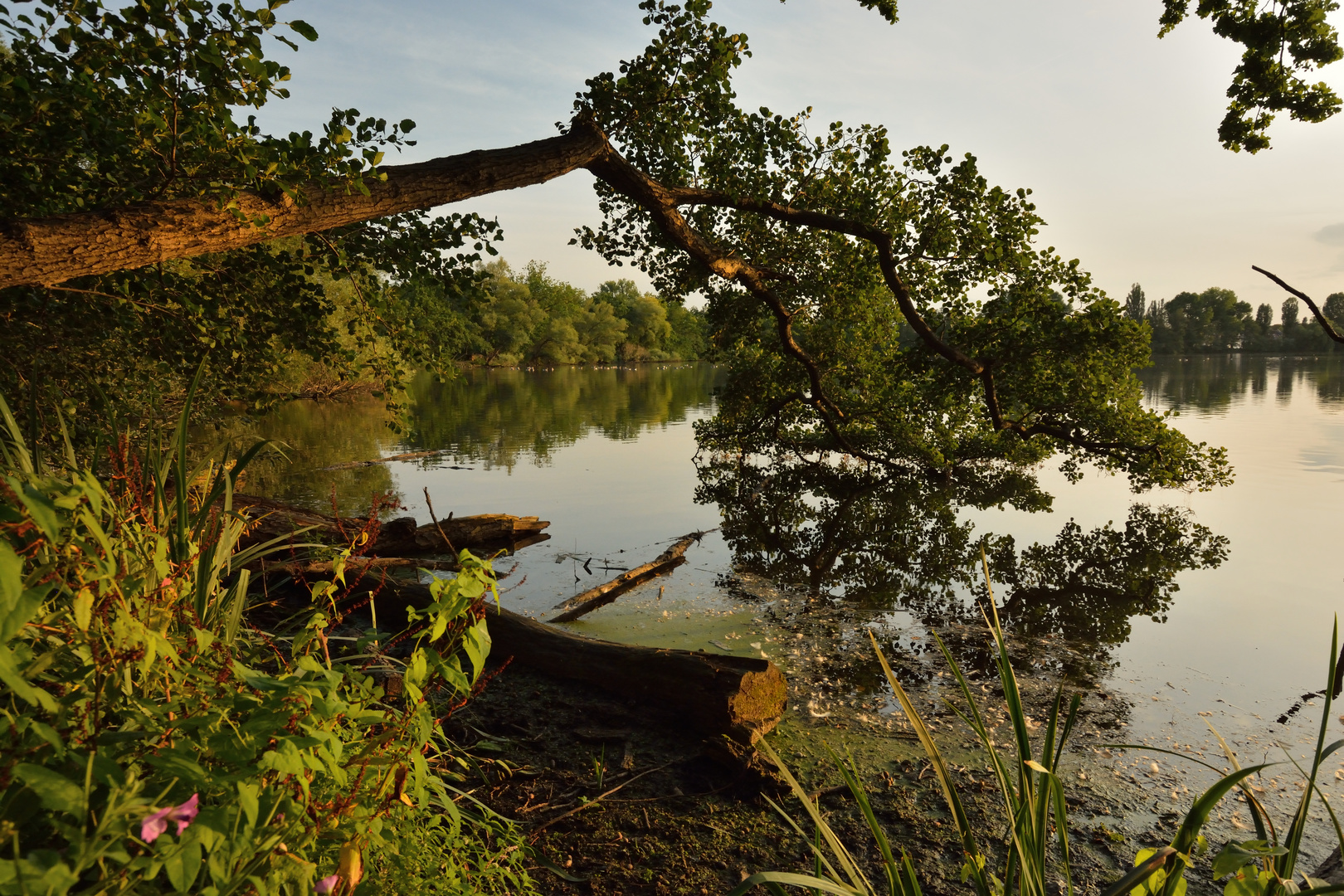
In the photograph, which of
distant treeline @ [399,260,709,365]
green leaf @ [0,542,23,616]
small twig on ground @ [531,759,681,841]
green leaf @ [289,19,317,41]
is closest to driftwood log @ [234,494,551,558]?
small twig on ground @ [531,759,681,841]

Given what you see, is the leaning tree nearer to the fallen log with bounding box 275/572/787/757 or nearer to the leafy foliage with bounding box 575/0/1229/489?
the leafy foliage with bounding box 575/0/1229/489

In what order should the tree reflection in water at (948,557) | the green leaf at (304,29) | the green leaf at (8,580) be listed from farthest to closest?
the tree reflection in water at (948,557) → the green leaf at (304,29) → the green leaf at (8,580)

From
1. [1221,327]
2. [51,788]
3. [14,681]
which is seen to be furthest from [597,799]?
[1221,327]

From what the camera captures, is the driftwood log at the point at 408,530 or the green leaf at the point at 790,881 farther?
the driftwood log at the point at 408,530

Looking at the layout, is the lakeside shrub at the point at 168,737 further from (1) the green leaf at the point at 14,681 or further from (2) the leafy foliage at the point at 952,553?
(2) the leafy foliage at the point at 952,553

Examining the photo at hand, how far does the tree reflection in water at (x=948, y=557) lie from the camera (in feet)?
23.3

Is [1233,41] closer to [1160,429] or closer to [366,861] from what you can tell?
[1160,429]

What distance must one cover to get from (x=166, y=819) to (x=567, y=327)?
77.0 metres

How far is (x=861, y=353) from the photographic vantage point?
14094mm

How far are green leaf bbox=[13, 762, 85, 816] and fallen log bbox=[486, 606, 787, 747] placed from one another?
9.10 ft

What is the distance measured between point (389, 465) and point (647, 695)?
39.0 feet

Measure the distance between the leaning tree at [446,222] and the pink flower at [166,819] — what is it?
1737 millimetres

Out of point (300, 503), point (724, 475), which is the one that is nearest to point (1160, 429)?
point (724, 475)

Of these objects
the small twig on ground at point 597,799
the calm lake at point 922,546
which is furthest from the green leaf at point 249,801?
the small twig on ground at point 597,799
